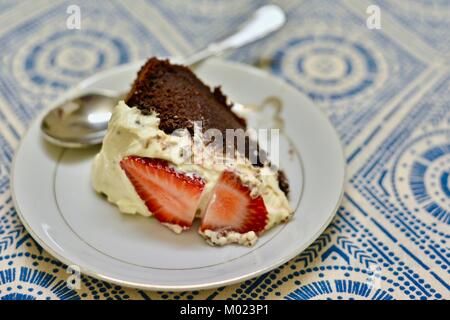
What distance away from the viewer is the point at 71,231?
58.4 inches

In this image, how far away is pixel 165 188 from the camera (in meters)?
1.49

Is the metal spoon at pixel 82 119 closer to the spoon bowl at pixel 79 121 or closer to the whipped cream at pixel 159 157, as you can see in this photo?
the spoon bowl at pixel 79 121

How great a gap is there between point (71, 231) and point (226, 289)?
0.44 meters

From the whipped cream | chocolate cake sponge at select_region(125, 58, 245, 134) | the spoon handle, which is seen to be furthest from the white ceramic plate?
the spoon handle

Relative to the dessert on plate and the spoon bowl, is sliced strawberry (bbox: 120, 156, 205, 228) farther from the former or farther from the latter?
the spoon bowl

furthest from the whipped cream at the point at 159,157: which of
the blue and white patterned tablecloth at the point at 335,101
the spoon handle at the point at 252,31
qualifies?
the spoon handle at the point at 252,31

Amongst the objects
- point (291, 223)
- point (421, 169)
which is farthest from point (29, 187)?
point (421, 169)

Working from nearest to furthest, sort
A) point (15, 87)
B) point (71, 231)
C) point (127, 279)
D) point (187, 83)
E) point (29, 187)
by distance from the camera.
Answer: point (127, 279) < point (71, 231) < point (29, 187) < point (187, 83) < point (15, 87)

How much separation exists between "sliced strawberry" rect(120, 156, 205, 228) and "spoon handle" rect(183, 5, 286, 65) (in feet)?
2.08

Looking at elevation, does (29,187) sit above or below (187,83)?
below

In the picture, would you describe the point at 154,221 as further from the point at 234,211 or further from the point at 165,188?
the point at 234,211

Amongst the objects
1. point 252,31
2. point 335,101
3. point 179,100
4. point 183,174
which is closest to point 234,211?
point 183,174

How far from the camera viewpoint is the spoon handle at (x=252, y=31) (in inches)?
80.8
